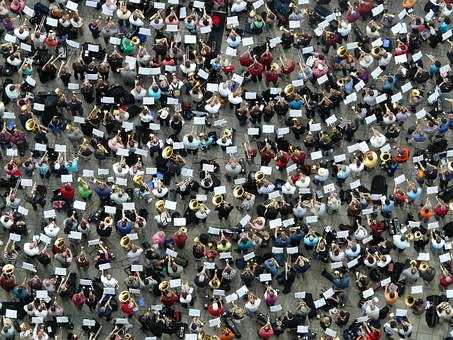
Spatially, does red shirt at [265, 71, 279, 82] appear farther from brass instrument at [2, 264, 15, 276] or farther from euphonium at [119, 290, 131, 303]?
brass instrument at [2, 264, 15, 276]

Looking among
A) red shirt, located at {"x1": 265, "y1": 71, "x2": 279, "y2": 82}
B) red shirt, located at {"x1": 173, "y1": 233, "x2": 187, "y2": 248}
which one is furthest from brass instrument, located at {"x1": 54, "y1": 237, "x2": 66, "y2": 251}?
red shirt, located at {"x1": 265, "y1": 71, "x2": 279, "y2": 82}

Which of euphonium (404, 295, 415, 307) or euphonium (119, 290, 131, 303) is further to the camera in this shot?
euphonium (404, 295, 415, 307)

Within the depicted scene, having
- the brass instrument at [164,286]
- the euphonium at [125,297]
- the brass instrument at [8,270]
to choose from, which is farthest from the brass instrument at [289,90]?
the brass instrument at [8,270]

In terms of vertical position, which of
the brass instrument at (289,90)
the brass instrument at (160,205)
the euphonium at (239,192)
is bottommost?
the brass instrument at (160,205)

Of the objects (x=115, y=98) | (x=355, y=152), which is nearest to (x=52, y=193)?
(x=115, y=98)

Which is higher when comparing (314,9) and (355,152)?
(314,9)

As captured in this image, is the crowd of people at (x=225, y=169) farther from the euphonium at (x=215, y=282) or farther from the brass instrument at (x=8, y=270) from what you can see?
the euphonium at (x=215, y=282)

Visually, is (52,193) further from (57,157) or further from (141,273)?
(141,273)

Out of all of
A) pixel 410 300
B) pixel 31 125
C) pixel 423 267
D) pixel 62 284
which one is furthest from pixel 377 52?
pixel 62 284

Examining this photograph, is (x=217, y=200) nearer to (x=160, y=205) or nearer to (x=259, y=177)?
(x=259, y=177)
